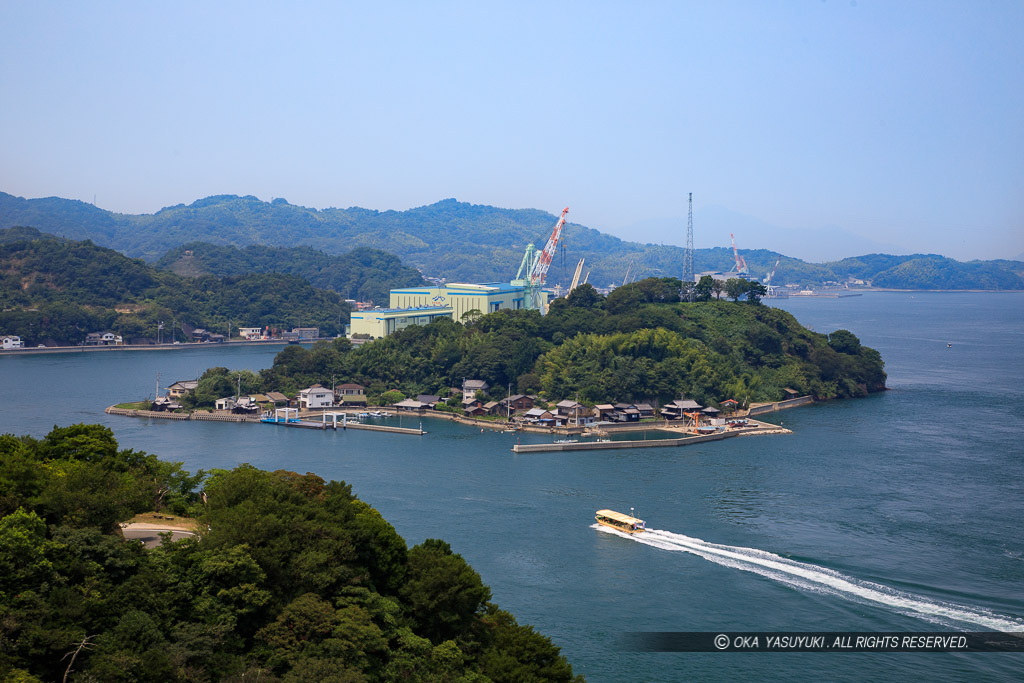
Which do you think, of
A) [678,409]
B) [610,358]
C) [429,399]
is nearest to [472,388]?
[429,399]

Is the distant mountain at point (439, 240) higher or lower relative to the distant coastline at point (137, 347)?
higher

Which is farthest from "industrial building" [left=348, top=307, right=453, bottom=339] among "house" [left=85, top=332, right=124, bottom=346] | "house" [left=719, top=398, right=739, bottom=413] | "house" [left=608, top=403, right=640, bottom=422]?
"house" [left=719, top=398, right=739, bottom=413]

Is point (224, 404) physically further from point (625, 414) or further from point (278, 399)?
point (625, 414)

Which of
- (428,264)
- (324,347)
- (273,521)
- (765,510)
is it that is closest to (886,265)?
(428,264)

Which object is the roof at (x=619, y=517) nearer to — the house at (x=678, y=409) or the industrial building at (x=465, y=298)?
the house at (x=678, y=409)

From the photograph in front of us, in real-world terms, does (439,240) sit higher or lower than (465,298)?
higher

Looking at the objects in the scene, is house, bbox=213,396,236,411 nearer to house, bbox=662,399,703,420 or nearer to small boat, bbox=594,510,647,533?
house, bbox=662,399,703,420

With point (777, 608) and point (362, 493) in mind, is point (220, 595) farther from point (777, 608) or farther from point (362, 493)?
point (362, 493)

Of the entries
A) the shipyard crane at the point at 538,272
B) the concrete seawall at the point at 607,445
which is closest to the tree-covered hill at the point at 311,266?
the shipyard crane at the point at 538,272
